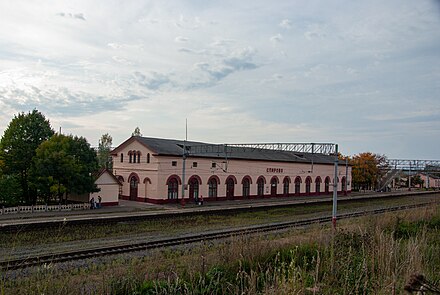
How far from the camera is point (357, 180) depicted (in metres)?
73.9

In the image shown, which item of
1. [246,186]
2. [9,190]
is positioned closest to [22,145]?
[9,190]

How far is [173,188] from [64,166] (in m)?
12.4

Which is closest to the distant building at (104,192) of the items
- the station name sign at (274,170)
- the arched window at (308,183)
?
the station name sign at (274,170)

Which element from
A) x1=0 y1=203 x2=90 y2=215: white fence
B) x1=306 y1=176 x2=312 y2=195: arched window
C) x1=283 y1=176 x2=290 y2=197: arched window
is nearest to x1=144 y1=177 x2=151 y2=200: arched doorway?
x1=0 y1=203 x2=90 y2=215: white fence

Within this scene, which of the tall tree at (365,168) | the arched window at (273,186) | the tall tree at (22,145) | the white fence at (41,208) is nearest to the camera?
the white fence at (41,208)

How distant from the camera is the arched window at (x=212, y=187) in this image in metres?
44.9

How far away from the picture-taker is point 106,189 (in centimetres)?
3734

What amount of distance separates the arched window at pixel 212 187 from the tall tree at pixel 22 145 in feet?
58.8

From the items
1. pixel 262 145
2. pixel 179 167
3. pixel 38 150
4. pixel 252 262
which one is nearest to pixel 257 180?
pixel 262 145

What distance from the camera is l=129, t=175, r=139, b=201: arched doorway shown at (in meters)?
42.7

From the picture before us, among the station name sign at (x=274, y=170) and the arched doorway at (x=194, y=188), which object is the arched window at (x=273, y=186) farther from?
the arched doorway at (x=194, y=188)

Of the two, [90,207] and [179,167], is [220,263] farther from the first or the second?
[179,167]

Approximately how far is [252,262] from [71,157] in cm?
2810

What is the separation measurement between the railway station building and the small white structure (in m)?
1.91
